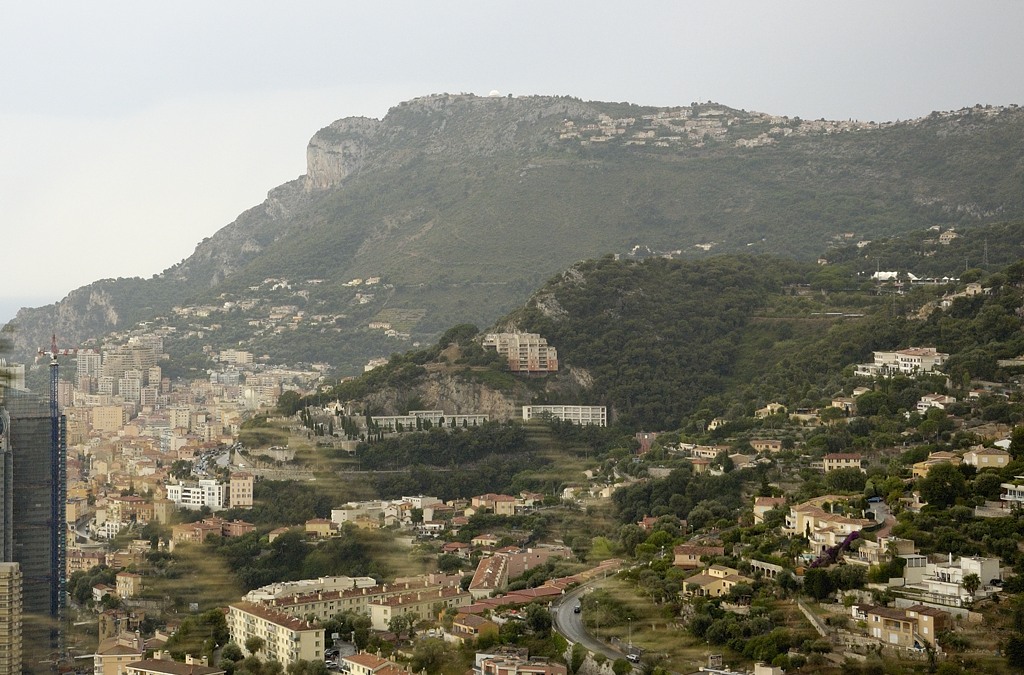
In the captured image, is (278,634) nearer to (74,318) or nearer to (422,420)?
(422,420)

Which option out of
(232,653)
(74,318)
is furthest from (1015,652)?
(74,318)

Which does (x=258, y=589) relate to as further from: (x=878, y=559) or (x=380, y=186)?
(x=380, y=186)

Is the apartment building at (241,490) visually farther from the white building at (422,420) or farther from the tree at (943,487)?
the tree at (943,487)

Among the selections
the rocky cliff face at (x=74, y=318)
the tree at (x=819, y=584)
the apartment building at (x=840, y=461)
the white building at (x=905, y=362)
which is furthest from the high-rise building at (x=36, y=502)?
the rocky cliff face at (x=74, y=318)

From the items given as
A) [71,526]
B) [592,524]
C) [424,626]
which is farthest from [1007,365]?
[71,526]

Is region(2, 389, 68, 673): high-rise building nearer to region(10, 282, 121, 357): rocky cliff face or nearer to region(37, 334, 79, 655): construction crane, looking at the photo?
region(37, 334, 79, 655): construction crane
